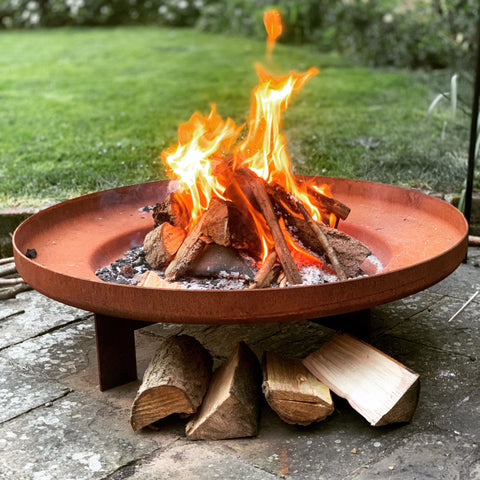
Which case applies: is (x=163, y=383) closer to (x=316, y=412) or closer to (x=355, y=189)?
(x=316, y=412)

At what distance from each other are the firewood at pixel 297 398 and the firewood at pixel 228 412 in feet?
0.21

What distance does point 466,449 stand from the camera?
7.36 ft

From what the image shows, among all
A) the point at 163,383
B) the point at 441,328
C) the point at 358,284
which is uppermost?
the point at 358,284

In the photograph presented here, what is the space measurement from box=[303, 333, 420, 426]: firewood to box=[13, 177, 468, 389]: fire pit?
0.23 metres

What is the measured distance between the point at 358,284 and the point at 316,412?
0.41 meters

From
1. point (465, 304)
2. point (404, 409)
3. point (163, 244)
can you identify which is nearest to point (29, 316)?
point (163, 244)

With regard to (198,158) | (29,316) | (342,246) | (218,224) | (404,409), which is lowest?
(29,316)

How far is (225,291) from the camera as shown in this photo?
87.7 inches

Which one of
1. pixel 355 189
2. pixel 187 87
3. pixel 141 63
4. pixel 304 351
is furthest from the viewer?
pixel 141 63

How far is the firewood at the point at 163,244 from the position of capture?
2.87 metres

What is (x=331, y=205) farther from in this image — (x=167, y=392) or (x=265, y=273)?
(x=167, y=392)

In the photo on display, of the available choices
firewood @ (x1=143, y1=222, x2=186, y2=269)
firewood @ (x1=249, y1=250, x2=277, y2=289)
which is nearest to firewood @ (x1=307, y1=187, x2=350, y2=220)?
firewood @ (x1=249, y1=250, x2=277, y2=289)

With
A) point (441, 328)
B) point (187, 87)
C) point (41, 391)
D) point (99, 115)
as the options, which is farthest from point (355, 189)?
point (187, 87)

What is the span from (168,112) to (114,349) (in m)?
4.06
